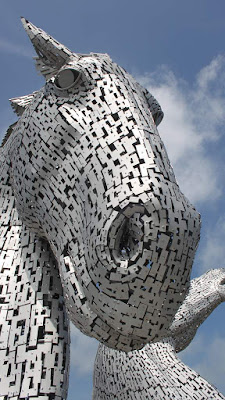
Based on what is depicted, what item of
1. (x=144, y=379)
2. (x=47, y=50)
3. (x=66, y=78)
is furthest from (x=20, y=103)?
(x=144, y=379)

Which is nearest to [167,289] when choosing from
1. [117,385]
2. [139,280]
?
[139,280]

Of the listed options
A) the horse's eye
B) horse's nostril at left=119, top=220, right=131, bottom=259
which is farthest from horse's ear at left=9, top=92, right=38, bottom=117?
horse's nostril at left=119, top=220, right=131, bottom=259

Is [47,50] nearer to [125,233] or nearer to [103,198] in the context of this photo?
[103,198]

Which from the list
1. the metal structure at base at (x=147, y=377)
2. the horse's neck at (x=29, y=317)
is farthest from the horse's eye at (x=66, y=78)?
the metal structure at base at (x=147, y=377)

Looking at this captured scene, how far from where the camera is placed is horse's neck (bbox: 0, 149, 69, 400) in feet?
5.25

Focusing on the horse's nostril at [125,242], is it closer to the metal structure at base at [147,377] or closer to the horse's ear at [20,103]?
the horse's ear at [20,103]

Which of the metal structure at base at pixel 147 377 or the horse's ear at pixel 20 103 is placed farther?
the metal structure at base at pixel 147 377

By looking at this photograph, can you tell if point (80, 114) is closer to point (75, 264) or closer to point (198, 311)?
point (75, 264)

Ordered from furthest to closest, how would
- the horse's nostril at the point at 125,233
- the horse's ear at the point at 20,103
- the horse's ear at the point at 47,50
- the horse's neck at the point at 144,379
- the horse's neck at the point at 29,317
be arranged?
the horse's neck at the point at 144,379
the horse's ear at the point at 20,103
the horse's ear at the point at 47,50
the horse's neck at the point at 29,317
the horse's nostril at the point at 125,233

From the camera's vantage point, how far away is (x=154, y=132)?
161 cm

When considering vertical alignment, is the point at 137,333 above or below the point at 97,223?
below

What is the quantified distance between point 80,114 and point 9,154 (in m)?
0.54

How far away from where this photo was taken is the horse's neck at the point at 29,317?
1.60m

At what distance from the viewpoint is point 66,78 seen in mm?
1730
